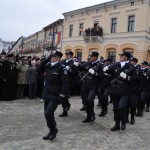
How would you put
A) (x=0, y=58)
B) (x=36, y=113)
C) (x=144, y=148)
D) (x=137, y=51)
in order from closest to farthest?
(x=144, y=148) < (x=36, y=113) < (x=0, y=58) < (x=137, y=51)

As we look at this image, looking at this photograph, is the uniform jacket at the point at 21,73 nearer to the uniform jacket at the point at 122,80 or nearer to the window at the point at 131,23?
the uniform jacket at the point at 122,80

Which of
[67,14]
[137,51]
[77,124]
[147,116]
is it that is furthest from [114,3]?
[77,124]

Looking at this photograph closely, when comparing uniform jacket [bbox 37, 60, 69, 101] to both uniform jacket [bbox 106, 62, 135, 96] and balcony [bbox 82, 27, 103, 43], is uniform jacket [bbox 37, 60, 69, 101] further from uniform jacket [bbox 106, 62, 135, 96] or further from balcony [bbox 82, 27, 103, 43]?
balcony [bbox 82, 27, 103, 43]

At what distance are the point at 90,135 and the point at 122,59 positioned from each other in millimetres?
2087

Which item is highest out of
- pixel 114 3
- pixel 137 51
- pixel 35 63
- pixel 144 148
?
pixel 114 3

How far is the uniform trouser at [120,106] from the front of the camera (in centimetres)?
679

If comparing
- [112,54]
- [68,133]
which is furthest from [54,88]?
[112,54]

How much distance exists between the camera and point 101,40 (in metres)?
31.4

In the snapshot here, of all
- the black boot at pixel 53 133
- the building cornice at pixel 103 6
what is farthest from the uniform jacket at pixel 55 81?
the building cornice at pixel 103 6

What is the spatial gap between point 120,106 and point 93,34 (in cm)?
2582

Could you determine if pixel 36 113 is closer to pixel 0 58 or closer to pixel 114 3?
pixel 0 58

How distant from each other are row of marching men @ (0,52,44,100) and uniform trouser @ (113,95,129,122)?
372cm

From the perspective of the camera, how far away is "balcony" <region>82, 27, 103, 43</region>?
103ft

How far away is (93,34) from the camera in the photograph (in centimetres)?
3200
